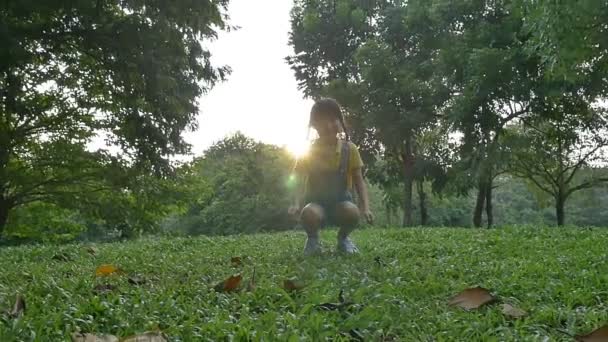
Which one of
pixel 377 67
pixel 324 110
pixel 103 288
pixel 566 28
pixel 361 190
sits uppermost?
pixel 377 67

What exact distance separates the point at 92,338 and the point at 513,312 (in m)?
1.87

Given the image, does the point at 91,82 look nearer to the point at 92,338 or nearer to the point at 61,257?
the point at 61,257

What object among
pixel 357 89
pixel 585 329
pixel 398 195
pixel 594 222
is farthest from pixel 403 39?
pixel 594 222

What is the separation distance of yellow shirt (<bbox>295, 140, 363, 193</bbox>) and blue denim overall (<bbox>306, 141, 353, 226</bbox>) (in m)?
0.03

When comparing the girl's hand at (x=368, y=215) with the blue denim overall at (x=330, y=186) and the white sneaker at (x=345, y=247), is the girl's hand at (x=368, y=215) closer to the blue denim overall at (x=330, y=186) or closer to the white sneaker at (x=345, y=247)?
the blue denim overall at (x=330, y=186)

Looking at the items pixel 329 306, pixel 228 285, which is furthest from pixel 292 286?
pixel 329 306

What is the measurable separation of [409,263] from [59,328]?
3117 mm

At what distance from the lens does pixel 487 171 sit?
19531 millimetres

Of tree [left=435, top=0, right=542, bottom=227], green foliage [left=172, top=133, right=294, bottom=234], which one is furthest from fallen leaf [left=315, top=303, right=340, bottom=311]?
green foliage [left=172, top=133, right=294, bottom=234]

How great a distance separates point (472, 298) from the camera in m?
2.97

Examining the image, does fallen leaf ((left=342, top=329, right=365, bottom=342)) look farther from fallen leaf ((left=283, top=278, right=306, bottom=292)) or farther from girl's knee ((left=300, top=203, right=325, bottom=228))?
girl's knee ((left=300, top=203, right=325, bottom=228))

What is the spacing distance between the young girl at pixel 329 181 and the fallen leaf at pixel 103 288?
232 cm

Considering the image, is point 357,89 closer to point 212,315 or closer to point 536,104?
point 536,104

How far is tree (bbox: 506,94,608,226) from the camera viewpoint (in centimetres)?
2133
